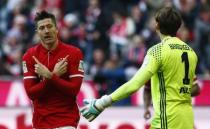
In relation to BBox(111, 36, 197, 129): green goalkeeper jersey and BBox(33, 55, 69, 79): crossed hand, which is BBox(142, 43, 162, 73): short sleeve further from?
BBox(33, 55, 69, 79): crossed hand

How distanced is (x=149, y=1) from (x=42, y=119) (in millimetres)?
9387

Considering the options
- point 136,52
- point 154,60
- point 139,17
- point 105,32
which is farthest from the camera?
point 139,17

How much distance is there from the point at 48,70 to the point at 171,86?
1255 millimetres

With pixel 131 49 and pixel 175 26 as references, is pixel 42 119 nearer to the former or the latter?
pixel 175 26

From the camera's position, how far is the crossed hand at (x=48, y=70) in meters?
7.53

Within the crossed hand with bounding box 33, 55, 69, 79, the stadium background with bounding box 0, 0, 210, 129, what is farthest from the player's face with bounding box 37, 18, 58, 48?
the stadium background with bounding box 0, 0, 210, 129

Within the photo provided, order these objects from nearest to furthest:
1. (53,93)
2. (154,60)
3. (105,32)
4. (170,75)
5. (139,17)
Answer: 1. (154,60)
2. (170,75)
3. (53,93)
4. (105,32)
5. (139,17)

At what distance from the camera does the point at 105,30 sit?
16500mm

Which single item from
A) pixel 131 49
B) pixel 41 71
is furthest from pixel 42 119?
pixel 131 49

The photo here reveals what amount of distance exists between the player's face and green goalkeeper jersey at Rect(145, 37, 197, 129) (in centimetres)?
122

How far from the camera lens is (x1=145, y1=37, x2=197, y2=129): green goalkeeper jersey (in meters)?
6.97

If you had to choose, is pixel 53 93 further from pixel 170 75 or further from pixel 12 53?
pixel 12 53

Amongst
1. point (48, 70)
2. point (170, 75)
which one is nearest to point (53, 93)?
point (48, 70)

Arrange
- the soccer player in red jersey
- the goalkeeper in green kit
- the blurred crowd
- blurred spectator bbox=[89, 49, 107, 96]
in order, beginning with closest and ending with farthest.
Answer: the goalkeeper in green kit < the soccer player in red jersey < blurred spectator bbox=[89, 49, 107, 96] < the blurred crowd
